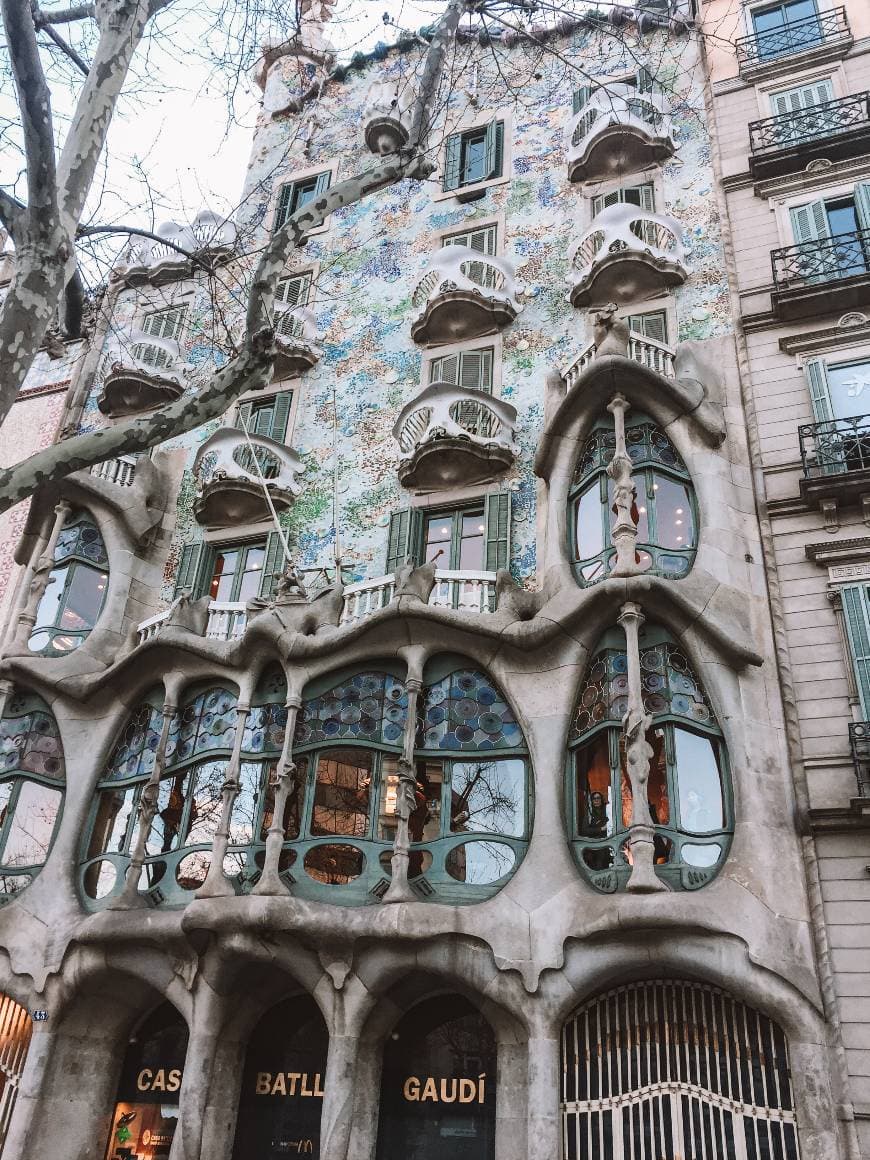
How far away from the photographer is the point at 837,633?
41.5 ft

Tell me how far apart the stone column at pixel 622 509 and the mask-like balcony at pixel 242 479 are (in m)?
6.52

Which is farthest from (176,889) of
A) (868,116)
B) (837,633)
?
(868,116)

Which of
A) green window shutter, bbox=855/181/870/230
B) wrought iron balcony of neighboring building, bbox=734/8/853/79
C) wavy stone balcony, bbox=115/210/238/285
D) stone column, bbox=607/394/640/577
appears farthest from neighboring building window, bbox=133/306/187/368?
green window shutter, bbox=855/181/870/230

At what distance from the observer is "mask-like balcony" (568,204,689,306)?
16.5 m

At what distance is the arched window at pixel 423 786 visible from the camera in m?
12.4

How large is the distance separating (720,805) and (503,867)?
2857mm

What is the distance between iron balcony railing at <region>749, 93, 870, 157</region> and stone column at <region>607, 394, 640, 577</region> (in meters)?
7.30

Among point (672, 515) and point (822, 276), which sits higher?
point (822, 276)

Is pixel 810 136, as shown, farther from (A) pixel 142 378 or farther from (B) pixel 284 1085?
(B) pixel 284 1085

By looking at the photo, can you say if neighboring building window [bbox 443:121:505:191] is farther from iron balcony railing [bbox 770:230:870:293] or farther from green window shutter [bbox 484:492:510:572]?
green window shutter [bbox 484:492:510:572]

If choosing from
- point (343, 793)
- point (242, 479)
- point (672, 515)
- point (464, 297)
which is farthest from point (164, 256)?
point (343, 793)

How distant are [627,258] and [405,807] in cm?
1017

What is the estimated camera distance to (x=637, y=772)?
36.9 ft

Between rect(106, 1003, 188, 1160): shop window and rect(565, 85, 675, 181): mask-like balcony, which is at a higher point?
rect(565, 85, 675, 181): mask-like balcony
